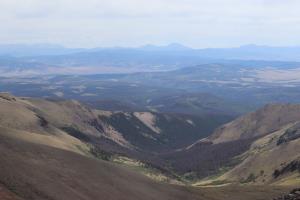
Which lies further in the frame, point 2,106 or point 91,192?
point 2,106

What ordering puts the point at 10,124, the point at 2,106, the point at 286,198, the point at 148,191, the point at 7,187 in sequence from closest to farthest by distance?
the point at 7,187, the point at 286,198, the point at 148,191, the point at 10,124, the point at 2,106

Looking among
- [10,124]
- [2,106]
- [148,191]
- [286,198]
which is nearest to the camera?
[286,198]

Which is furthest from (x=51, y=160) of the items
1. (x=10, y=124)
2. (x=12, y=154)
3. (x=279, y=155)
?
(x=279, y=155)

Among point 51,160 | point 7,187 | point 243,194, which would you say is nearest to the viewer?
point 7,187

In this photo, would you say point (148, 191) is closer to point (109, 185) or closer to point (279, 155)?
point (109, 185)

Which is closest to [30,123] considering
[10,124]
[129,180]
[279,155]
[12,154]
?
[10,124]

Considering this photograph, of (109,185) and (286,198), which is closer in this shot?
(286,198)

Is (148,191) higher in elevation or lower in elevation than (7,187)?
lower

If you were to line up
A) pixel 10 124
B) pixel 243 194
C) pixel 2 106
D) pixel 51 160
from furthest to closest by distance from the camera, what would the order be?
pixel 2 106, pixel 10 124, pixel 243 194, pixel 51 160

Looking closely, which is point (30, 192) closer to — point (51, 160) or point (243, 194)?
point (51, 160)
